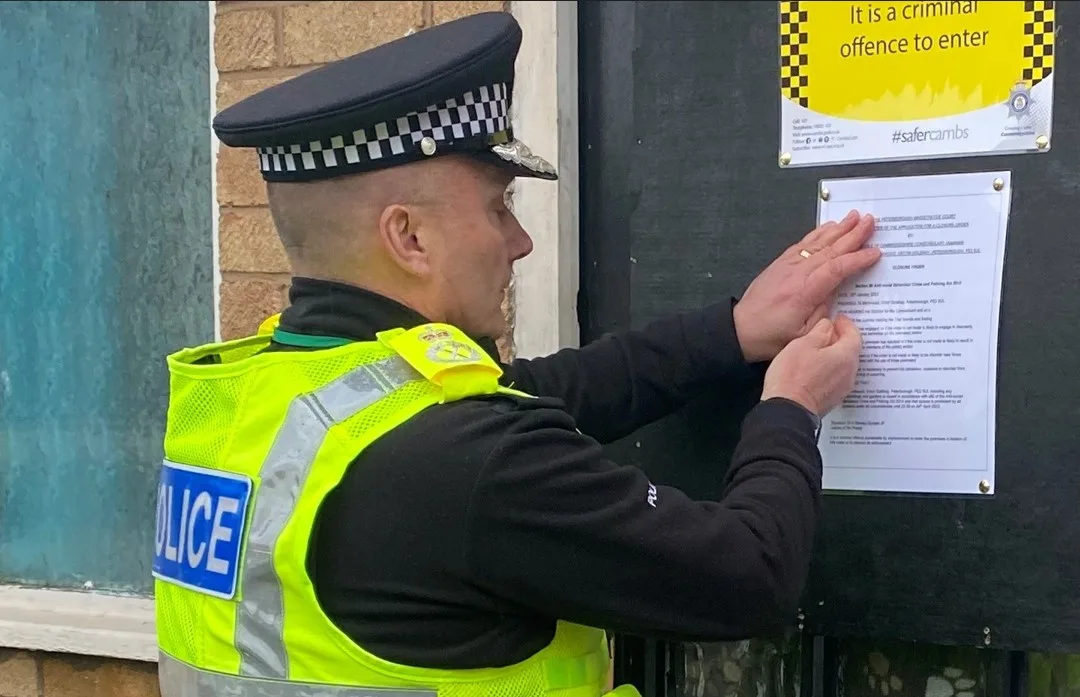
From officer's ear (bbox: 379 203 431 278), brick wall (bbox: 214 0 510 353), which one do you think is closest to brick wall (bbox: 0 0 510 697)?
brick wall (bbox: 214 0 510 353)

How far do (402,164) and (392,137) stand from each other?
33 mm

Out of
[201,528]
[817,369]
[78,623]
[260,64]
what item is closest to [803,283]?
[817,369]

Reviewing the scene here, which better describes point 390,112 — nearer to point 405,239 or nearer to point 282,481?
point 405,239

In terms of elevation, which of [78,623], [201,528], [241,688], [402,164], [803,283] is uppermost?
[402,164]

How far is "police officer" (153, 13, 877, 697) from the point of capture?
3.52 feet

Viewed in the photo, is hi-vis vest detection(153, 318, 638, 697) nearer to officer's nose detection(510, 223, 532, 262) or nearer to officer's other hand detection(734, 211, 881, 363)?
officer's nose detection(510, 223, 532, 262)

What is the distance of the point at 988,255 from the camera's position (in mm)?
1283

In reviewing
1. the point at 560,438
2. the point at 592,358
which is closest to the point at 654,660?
the point at 592,358

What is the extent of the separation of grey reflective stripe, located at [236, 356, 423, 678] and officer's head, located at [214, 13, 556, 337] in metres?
0.16

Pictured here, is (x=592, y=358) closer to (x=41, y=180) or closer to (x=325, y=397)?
(x=325, y=397)

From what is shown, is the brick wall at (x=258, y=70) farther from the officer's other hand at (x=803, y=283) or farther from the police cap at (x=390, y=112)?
the officer's other hand at (x=803, y=283)

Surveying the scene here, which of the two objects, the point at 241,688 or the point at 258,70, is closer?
the point at 241,688

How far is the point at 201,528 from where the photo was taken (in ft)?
3.95

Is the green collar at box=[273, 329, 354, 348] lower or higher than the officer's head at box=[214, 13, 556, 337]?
lower
